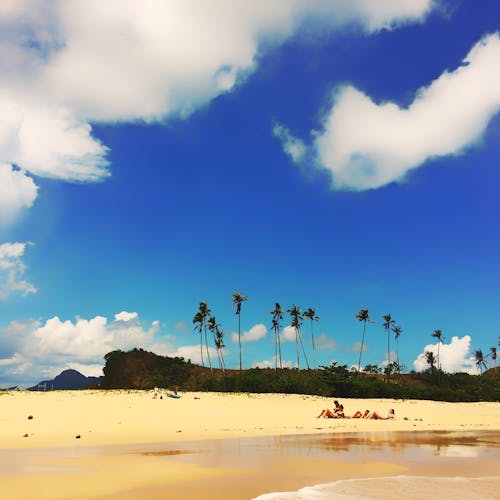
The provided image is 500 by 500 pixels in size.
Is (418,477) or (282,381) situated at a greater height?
(282,381)

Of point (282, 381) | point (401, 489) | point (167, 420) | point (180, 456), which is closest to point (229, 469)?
point (180, 456)

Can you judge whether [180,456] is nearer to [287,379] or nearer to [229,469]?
[229,469]

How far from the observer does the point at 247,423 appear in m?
28.8

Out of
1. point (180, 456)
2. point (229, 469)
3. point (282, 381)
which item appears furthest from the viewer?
point (282, 381)

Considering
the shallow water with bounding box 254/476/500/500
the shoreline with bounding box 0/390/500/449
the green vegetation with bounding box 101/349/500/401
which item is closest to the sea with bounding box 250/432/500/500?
the shallow water with bounding box 254/476/500/500

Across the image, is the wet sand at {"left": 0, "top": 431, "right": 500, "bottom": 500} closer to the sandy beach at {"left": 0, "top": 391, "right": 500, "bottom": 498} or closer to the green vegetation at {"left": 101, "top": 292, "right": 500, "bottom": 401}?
the sandy beach at {"left": 0, "top": 391, "right": 500, "bottom": 498}

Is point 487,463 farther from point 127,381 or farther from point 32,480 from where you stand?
point 127,381

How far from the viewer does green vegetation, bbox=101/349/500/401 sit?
5725 centimetres

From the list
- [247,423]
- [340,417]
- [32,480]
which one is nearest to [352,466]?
[32,480]

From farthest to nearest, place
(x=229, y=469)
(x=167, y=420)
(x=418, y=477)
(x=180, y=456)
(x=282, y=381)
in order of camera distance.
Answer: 1. (x=282, y=381)
2. (x=167, y=420)
3. (x=180, y=456)
4. (x=229, y=469)
5. (x=418, y=477)

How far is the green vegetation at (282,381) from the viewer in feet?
188

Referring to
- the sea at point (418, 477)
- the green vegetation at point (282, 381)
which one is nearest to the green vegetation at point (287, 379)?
the green vegetation at point (282, 381)

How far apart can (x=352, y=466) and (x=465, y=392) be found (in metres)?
59.8

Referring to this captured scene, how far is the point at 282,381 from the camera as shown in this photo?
57562mm
